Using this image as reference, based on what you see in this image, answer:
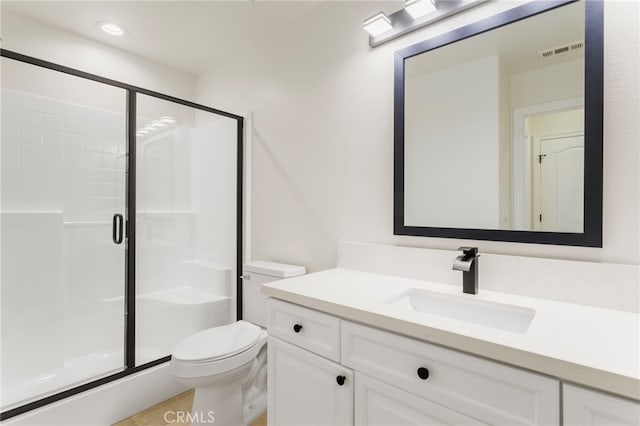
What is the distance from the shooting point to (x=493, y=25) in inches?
50.8

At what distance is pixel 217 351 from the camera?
1562 millimetres

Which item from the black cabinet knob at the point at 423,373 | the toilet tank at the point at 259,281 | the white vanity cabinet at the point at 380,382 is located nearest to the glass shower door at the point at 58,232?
the toilet tank at the point at 259,281

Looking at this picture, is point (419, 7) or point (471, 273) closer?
point (471, 273)

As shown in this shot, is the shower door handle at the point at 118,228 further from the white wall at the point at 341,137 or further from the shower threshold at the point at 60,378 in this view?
the white wall at the point at 341,137

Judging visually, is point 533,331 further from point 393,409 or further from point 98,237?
point 98,237

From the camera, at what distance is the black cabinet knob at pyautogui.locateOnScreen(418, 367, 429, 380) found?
2.89 feet

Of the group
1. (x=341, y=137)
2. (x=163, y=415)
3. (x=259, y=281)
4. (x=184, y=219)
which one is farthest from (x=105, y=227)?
(x=341, y=137)

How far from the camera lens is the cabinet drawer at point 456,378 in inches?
28.7

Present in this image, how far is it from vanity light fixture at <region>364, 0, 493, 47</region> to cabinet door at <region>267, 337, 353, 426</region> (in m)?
1.50

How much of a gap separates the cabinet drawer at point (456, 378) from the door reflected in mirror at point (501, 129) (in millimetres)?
655

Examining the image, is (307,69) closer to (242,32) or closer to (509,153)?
(242,32)

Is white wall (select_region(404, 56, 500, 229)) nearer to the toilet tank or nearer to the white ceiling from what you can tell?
the toilet tank

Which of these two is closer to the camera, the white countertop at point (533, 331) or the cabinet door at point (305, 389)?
the white countertop at point (533, 331)

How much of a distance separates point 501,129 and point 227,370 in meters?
1.60
